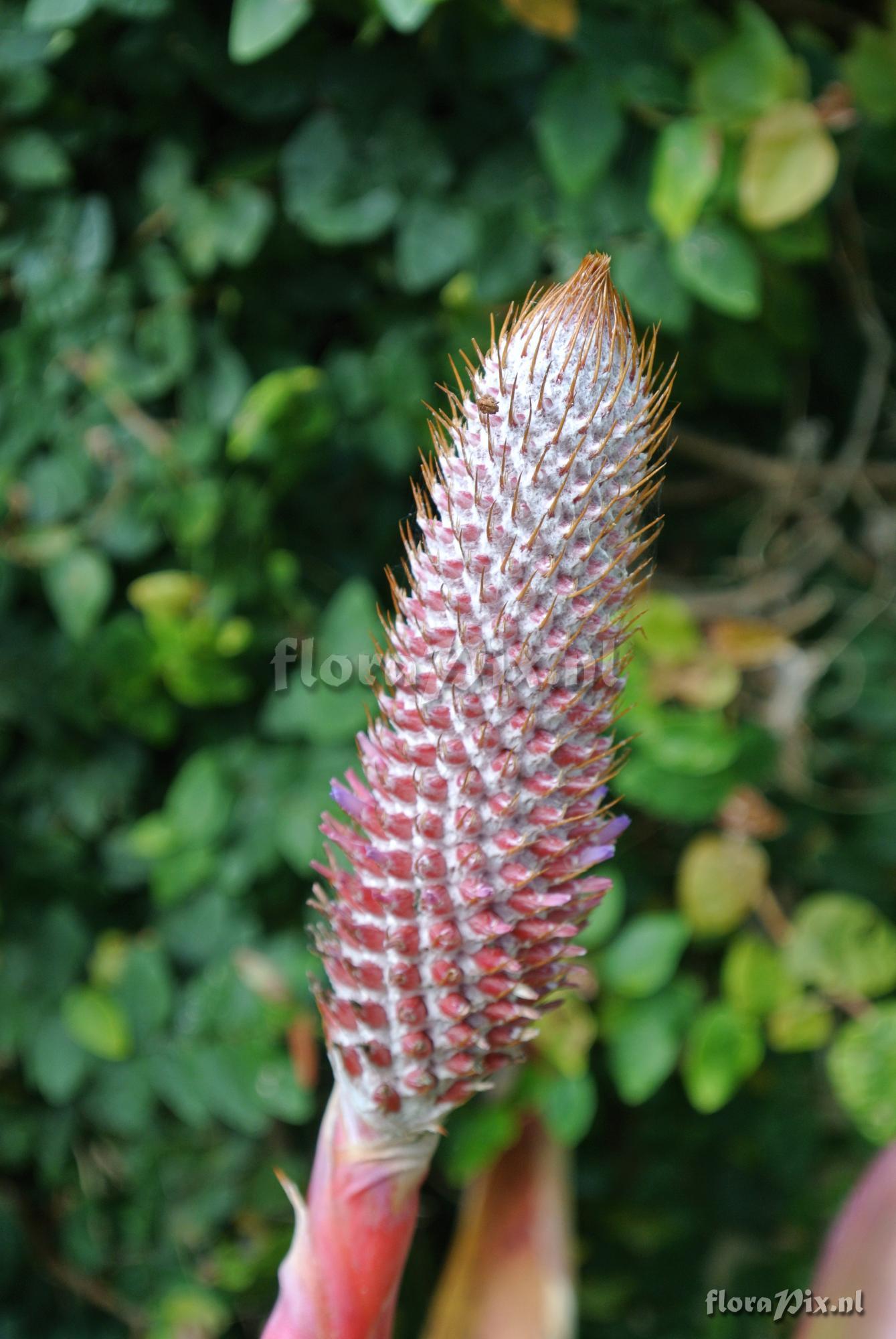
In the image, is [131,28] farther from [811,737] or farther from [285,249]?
[811,737]

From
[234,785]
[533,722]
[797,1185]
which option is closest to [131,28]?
[234,785]

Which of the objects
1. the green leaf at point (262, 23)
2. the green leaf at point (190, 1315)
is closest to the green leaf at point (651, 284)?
the green leaf at point (262, 23)

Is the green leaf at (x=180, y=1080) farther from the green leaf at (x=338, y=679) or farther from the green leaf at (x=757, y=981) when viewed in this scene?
the green leaf at (x=757, y=981)

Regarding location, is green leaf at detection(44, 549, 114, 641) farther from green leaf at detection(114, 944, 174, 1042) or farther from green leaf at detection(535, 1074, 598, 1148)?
green leaf at detection(535, 1074, 598, 1148)

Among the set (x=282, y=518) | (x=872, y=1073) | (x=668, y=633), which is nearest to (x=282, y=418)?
(x=282, y=518)

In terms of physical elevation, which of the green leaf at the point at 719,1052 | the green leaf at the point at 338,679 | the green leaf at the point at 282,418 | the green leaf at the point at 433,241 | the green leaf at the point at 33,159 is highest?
the green leaf at the point at 33,159

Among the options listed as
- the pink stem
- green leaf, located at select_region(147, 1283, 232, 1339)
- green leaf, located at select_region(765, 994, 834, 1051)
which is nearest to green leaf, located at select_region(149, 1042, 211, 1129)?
green leaf, located at select_region(147, 1283, 232, 1339)
